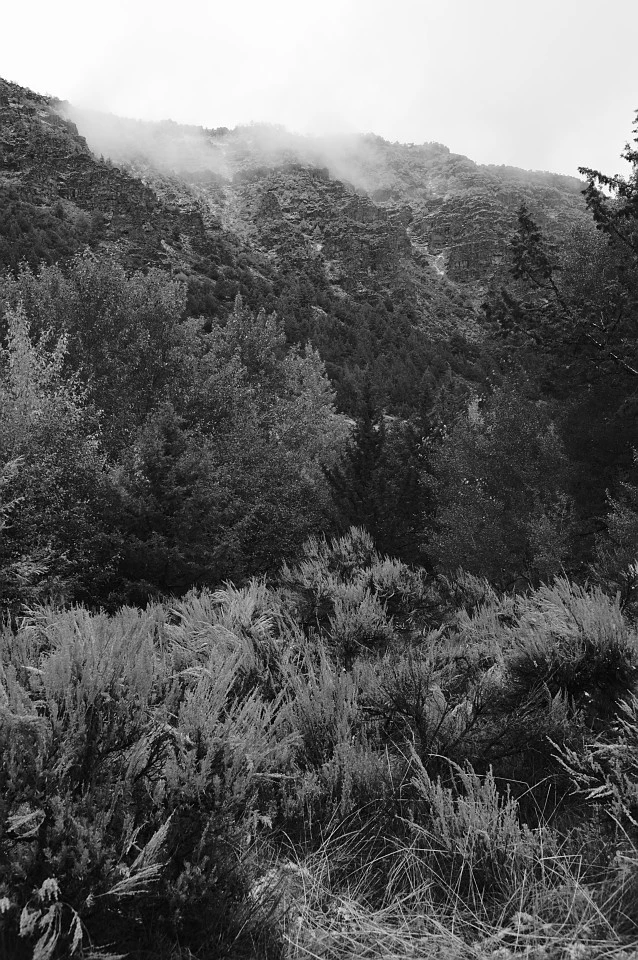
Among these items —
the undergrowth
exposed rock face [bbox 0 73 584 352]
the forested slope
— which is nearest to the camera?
the undergrowth

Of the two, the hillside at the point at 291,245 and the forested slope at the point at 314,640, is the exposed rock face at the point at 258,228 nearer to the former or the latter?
the hillside at the point at 291,245

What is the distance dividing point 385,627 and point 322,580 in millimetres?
1682

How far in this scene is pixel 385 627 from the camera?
4949 mm

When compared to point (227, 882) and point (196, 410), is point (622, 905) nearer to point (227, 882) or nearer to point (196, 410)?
point (227, 882)

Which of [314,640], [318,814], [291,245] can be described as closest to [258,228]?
[291,245]

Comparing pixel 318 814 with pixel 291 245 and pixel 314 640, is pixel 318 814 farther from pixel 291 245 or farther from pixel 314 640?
pixel 291 245

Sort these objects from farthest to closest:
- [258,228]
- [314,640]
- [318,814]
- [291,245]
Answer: [258,228], [291,245], [314,640], [318,814]

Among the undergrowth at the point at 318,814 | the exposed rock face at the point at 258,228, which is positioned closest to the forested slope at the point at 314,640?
the undergrowth at the point at 318,814

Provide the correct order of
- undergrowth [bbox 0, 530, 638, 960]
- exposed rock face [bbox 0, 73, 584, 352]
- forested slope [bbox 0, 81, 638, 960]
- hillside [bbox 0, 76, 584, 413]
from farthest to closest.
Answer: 1. exposed rock face [bbox 0, 73, 584, 352]
2. hillside [bbox 0, 76, 584, 413]
3. forested slope [bbox 0, 81, 638, 960]
4. undergrowth [bbox 0, 530, 638, 960]

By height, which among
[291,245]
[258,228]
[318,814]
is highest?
[258,228]

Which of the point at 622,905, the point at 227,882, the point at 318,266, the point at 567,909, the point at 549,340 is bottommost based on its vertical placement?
the point at 227,882

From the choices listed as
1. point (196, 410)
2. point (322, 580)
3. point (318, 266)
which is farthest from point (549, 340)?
point (318, 266)

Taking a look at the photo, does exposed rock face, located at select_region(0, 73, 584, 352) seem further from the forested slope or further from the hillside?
the forested slope

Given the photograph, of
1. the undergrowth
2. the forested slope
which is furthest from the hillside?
the undergrowth
